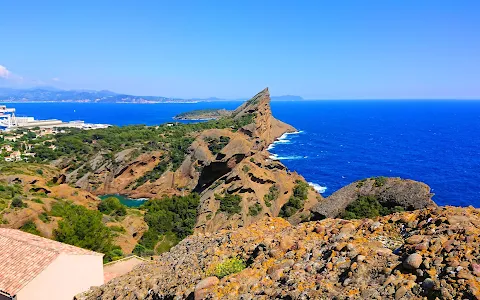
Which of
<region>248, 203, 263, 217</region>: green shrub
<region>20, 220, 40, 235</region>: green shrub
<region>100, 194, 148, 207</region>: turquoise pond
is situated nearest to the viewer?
<region>20, 220, 40, 235</region>: green shrub

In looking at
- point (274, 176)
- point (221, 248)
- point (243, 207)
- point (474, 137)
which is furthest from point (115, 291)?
point (474, 137)

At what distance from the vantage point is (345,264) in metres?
9.04

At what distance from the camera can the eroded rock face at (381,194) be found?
28.4 meters

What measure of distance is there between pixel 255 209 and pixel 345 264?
39.9 metres

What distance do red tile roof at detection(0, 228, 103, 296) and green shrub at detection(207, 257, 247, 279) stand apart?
470 inches

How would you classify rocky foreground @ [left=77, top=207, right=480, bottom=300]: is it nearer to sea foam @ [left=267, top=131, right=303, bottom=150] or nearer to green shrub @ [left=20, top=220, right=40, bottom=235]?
green shrub @ [left=20, top=220, right=40, bottom=235]

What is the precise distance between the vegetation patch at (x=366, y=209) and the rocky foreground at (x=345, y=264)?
16.7m

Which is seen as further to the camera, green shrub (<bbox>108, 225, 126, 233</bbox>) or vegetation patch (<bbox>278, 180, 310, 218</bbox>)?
vegetation patch (<bbox>278, 180, 310, 218</bbox>)

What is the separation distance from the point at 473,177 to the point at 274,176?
5878 centimetres

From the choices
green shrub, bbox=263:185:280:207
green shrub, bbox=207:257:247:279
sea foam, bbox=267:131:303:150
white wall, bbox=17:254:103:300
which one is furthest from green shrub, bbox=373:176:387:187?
sea foam, bbox=267:131:303:150

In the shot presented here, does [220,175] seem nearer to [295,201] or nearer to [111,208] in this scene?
[295,201]

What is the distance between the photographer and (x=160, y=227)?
168 feet

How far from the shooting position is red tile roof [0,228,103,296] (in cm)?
1809

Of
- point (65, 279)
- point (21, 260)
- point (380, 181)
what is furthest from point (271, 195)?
point (21, 260)
